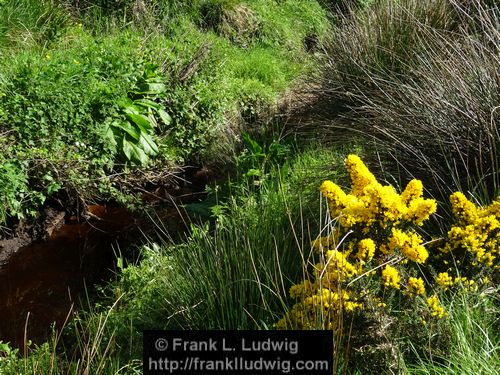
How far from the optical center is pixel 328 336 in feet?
7.36

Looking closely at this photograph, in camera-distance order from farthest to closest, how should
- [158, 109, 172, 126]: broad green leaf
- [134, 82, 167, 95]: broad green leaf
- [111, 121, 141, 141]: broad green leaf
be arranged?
[158, 109, 172, 126]: broad green leaf < [134, 82, 167, 95]: broad green leaf < [111, 121, 141, 141]: broad green leaf

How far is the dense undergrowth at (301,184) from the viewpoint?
9.62ft

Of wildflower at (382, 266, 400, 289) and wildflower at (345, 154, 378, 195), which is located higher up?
wildflower at (345, 154, 378, 195)

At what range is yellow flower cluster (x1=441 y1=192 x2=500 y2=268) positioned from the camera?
10.3 feet

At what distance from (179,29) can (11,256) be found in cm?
450

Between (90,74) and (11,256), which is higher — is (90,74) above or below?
above

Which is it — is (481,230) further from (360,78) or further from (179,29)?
(179,29)

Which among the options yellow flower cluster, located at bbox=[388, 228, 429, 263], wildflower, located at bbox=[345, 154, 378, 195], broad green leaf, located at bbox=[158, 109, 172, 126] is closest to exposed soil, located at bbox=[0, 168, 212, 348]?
broad green leaf, located at bbox=[158, 109, 172, 126]

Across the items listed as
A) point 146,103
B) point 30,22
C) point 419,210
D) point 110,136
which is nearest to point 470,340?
point 419,210

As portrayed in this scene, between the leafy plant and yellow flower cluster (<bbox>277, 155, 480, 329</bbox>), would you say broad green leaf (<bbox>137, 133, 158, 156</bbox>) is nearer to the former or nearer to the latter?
the leafy plant

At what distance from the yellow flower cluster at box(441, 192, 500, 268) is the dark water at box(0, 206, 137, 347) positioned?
99.4 inches

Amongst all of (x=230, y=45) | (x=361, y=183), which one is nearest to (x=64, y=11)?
(x=230, y=45)

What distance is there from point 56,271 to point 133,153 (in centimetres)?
151

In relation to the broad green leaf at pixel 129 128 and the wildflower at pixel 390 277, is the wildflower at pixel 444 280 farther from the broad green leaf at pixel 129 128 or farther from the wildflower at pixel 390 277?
the broad green leaf at pixel 129 128
